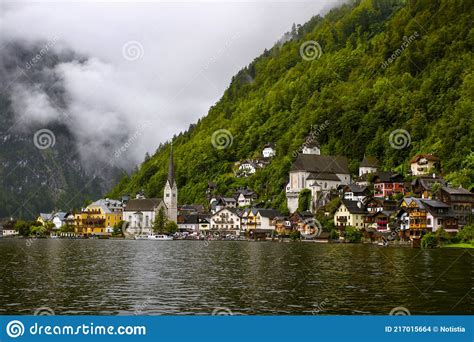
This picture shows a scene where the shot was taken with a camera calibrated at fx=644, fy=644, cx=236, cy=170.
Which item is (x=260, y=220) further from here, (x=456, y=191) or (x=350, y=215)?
(x=456, y=191)

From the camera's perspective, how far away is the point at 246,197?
530ft

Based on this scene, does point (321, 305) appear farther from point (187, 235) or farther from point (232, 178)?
point (232, 178)

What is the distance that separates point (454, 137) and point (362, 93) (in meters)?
50.5

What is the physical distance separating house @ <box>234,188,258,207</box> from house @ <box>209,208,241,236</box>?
7.29m

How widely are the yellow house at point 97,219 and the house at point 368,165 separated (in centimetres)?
7012

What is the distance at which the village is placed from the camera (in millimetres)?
98312

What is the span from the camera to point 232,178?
180125mm

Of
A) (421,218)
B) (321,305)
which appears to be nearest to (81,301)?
(321,305)

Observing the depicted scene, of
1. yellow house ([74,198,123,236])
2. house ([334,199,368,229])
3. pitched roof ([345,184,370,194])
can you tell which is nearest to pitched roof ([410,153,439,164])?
pitched roof ([345,184,370,194])

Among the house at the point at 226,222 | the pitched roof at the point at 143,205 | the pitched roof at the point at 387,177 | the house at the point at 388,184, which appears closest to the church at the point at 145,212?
the pitched roof at the point at 143,205

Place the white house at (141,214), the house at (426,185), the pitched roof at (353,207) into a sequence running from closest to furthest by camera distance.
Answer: the house at (426,185)
the pitched roof at (353,207)
the white house at (141,214)

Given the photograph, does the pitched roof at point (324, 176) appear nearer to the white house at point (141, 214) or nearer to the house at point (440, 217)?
the white house at point (141, 214)

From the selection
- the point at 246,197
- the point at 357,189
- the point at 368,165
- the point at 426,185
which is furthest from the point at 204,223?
the point at 426,185

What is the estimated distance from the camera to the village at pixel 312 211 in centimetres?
9831
